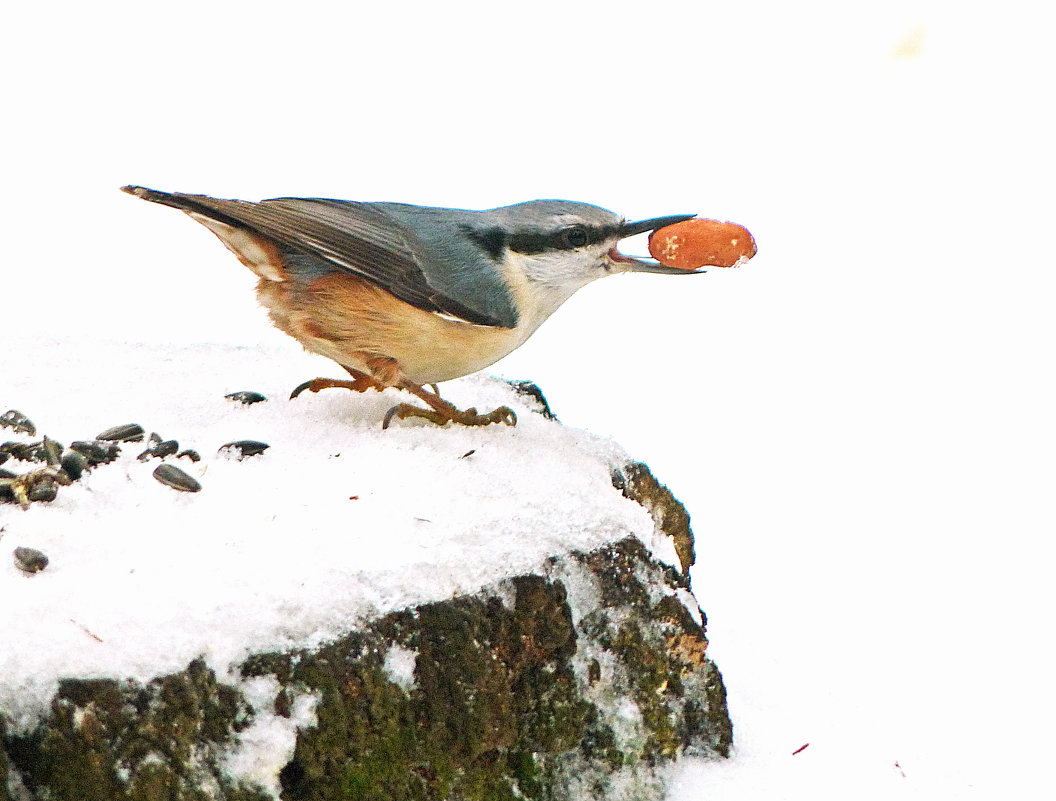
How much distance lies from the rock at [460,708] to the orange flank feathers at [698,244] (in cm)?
107

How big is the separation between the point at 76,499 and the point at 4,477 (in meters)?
0.21

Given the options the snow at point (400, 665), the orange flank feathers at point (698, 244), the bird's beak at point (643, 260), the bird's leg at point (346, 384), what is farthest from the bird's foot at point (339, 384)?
the snow at point (400, 665)

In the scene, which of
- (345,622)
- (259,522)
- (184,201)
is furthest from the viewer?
(184,201)

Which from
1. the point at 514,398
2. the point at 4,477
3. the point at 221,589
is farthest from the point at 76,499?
the point at 514,398

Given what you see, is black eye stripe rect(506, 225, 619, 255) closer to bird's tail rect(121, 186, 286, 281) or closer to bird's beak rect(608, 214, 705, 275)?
bird's beak rect(608, 214, 705, 275)

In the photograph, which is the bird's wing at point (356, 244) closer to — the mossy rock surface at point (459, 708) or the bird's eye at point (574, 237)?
the bird's eye at point (574, 237)

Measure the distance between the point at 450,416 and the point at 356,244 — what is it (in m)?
0.55

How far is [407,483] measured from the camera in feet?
9.11

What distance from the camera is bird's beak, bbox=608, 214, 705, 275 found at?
353 cm

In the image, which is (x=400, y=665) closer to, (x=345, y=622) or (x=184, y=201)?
(x=345, y=622)

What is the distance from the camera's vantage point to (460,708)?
230 cm

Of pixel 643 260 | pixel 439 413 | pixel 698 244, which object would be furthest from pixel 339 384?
pixel 698 244

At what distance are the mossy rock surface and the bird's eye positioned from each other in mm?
1030

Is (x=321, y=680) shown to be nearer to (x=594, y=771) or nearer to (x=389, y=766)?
(x=389, y=766)
